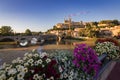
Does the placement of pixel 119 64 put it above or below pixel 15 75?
below

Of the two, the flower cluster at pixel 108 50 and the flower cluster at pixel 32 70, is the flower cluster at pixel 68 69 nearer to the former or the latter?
the flower cluster at pixel 32 70

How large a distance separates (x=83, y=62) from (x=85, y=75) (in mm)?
244

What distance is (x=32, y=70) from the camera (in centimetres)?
305

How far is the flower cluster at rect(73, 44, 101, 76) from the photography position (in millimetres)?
3936

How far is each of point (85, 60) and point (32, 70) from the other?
132 centimetres

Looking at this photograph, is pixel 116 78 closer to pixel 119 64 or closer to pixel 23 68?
pixel 119 64

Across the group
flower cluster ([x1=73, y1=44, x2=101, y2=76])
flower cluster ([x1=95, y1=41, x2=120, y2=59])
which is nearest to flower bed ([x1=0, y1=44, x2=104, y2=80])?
flower cluster ([x1=73, y1=44, x2=101, y2=76])

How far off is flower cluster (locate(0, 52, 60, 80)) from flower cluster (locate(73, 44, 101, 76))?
773 millimetres

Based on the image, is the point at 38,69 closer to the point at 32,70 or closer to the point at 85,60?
the point at 32,70

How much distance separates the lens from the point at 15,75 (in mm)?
3037

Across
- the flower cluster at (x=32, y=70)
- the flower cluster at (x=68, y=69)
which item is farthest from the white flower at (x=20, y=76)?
the flower cluster at (x=68, y=69)

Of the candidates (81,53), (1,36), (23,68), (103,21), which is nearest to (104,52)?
(81,53)

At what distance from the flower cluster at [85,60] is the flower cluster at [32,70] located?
2.54 ft

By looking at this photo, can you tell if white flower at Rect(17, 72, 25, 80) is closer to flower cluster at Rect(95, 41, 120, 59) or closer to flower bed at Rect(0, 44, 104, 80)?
flower bed at Rect(0, 44, 104, 80)
